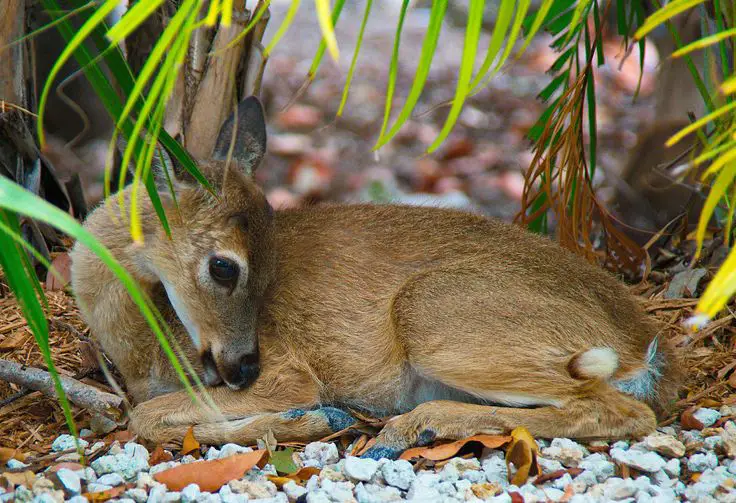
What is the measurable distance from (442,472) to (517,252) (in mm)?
1362

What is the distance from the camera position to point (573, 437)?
4059 millimetres

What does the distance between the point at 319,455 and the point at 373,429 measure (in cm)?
44

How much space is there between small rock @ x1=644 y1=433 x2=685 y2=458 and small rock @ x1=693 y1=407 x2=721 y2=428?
28 cm

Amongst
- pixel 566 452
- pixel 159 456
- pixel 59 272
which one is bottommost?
pixel 159 456

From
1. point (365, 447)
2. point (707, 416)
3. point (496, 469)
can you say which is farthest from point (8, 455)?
point (707, 416)

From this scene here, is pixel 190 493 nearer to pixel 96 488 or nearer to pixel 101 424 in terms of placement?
pixel 96 488

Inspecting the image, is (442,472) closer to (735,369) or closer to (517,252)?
(517,252)

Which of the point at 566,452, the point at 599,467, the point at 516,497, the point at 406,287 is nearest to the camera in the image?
the point at 516,497

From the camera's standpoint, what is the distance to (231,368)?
430 centimetres

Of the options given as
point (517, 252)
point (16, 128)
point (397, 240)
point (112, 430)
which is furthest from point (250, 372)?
point (16, 128)

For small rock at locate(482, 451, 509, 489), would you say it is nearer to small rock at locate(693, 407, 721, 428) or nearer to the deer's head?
small rock at locate(693, 407, 721, 428)

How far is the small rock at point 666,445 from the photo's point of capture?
3.76m

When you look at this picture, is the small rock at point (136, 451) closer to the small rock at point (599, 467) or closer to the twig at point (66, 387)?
the twig at point (66, 387)

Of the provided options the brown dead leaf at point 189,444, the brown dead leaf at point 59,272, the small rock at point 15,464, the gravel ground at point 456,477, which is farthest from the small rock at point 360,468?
the brown dead leaf at point 59,272
